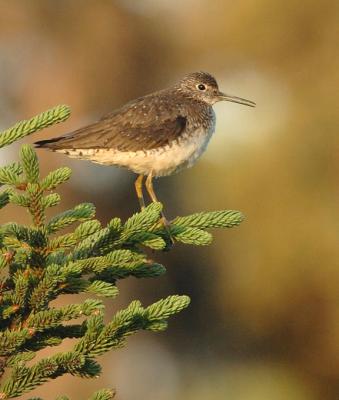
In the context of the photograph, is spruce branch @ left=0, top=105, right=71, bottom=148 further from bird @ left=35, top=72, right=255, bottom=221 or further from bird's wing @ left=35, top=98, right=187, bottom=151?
bird's wing @ left=35, top=98, right=187, bottom=151

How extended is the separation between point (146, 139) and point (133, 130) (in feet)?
0.48

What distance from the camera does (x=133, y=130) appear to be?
345 inches

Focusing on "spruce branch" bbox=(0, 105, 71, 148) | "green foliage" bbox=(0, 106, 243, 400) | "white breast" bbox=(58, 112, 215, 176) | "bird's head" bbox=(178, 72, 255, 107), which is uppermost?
"bird's head" bbox=(178, 72, 255, 107)

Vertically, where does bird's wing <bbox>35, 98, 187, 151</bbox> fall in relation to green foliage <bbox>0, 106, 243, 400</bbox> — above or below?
above

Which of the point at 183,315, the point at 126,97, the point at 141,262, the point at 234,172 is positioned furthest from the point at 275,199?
the point at 141,262

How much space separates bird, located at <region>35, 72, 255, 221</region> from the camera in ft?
27.5

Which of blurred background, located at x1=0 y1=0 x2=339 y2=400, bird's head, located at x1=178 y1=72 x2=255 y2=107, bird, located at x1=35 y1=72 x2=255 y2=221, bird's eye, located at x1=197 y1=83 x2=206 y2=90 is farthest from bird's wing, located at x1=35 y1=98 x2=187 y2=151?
blurred background, located at x1=0 y1=0 x2=339 y2=400

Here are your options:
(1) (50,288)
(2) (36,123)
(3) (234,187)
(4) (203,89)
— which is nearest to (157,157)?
(4) (203,89)

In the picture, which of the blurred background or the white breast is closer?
the white breast

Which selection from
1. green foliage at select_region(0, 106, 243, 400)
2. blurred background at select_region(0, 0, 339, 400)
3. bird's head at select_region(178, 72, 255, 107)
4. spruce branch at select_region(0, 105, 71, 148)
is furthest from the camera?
blurred background at select_region(0, 0, 339, 400)

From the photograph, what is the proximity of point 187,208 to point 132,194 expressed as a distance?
430cm

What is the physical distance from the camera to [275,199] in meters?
24.2

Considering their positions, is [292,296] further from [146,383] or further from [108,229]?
[108,229]

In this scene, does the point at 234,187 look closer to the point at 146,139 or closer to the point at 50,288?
the point at 146,139
